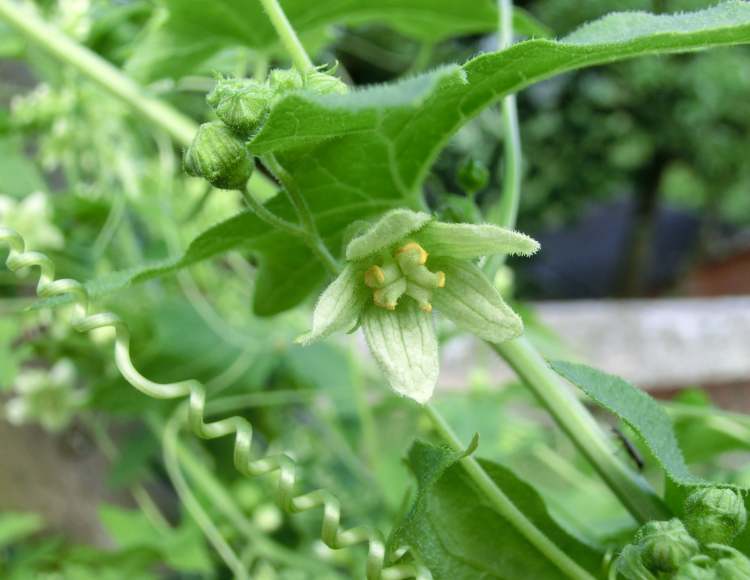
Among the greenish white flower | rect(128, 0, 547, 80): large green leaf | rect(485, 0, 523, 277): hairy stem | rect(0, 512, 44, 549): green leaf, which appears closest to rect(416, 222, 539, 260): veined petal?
the greenish white flower

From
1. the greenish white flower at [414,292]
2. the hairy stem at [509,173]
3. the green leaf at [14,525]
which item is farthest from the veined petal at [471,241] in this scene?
the green leaf at [14,525]

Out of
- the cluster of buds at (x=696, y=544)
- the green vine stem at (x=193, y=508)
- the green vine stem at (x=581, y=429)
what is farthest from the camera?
the green vine stem at (x=193, y=508)

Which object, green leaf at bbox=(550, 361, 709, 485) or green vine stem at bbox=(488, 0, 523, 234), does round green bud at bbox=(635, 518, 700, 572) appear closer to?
green leaf at bbox=(550, 361, 709, 485)

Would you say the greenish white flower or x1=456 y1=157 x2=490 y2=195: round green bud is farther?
x1=456 y1=157 x2=490 y2=195: round green bud

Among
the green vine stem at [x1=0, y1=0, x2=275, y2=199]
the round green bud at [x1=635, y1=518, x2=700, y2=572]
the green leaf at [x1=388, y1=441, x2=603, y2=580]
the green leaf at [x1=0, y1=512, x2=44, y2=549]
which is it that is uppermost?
the green vine stem at [x1=0, y1=0, x2=275, y2=199]

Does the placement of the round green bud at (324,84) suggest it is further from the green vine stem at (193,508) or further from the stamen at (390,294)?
the green vine stem at (193,508)

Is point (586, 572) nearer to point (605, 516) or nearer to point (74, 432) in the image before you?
point (605, 516)

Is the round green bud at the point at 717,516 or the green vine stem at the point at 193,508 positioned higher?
the round green bud at the point at 717,516
